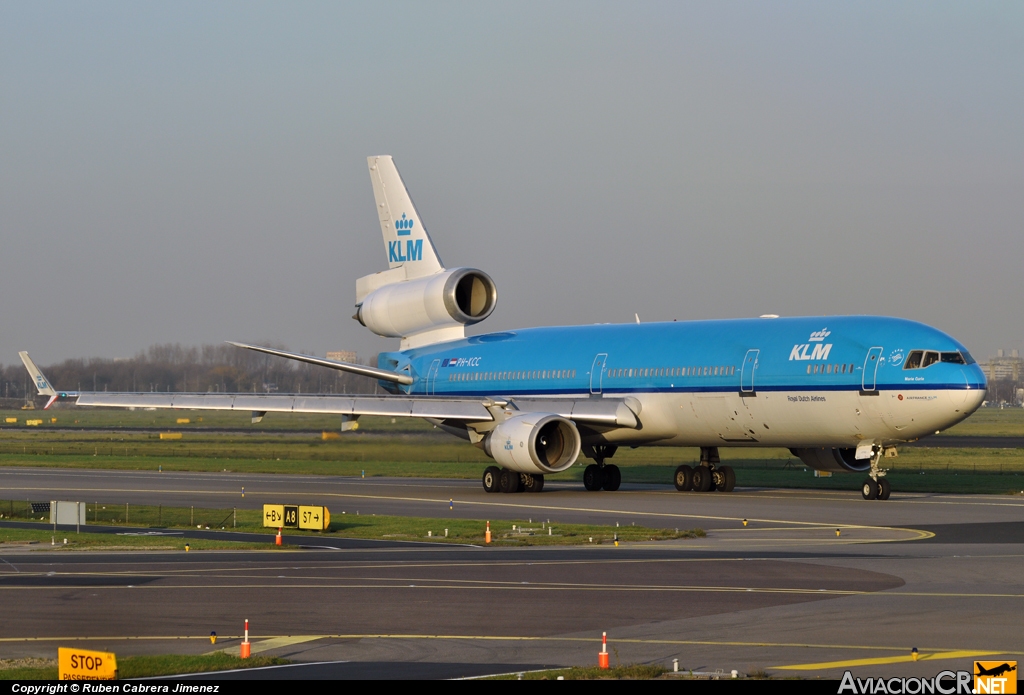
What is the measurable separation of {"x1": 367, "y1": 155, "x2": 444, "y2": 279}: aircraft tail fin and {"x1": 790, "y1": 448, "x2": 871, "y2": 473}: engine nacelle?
15348 mm

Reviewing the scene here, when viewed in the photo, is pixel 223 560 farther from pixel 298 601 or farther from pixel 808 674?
pixel 808 674

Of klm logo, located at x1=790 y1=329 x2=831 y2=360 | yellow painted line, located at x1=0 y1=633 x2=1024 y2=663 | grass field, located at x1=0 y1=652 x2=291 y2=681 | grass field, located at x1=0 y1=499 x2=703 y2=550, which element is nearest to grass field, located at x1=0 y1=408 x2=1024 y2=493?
klm logo, located at x1=790 y1=329 x2=831 y2=360

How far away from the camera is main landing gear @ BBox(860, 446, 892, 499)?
114ft

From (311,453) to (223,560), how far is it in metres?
40.5

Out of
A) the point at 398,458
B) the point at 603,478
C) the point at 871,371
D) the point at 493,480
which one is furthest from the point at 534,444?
the point at 871,371

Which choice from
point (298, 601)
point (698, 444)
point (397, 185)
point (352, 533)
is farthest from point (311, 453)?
point (298, 601)

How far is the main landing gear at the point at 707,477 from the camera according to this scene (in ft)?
131

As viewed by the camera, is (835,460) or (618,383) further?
(618,383)

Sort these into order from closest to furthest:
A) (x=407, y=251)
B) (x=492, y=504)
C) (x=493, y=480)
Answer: (x=492, y=504), (x=493, y=480), (x=407, y=251)

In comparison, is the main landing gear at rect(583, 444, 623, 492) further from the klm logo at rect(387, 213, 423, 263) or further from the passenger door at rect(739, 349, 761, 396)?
the klm logo at rect(387, 213, 423, 263)

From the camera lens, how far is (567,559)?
2219cm

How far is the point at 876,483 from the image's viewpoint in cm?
3488

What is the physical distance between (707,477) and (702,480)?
0.19 meters

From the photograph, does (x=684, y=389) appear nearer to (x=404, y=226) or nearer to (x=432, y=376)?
(x=432, y=376)
